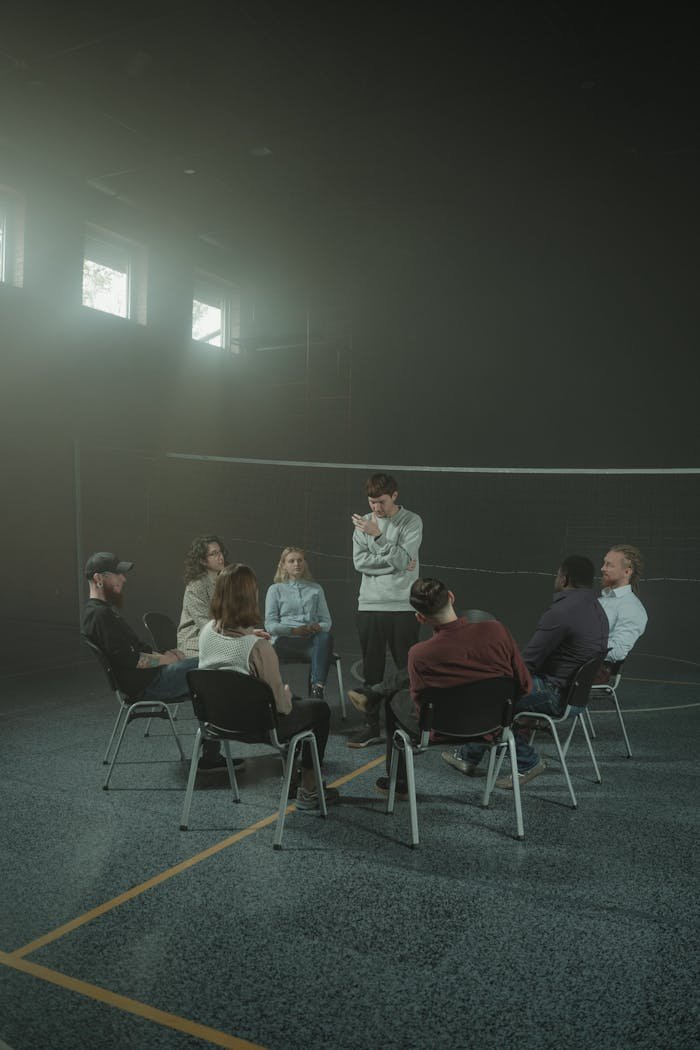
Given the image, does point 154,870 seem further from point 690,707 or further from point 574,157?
point 574,157

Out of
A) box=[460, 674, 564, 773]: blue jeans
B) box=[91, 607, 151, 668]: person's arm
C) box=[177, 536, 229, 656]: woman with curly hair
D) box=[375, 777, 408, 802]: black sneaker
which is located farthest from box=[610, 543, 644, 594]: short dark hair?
box=[91, 607, 151, 668]: person's arm

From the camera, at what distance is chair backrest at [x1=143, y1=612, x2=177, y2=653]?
453 cm

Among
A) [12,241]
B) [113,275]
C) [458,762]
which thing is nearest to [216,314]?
[113,275]

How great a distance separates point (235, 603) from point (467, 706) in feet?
3.40

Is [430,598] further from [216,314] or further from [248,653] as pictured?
[216,314]

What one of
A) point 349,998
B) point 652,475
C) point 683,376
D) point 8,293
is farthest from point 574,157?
point 349,998

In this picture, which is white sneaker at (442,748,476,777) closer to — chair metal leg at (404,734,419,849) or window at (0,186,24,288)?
chair metal leg at (404,734,419,849)

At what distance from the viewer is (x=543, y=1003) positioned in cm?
194

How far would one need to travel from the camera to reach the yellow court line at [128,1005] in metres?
1.80

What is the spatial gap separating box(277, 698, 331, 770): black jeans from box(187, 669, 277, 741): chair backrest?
0.17 metres

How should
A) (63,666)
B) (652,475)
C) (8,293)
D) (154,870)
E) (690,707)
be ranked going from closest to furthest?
1. (154,870)
2. (690,707)
3. (63,666)
4. (652,475)
5. (8,293)

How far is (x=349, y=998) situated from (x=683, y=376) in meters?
7.05

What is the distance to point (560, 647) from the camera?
12.1 ft

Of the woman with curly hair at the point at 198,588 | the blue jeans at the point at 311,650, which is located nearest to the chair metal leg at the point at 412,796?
the woman with curly hair at the point at 198,588
